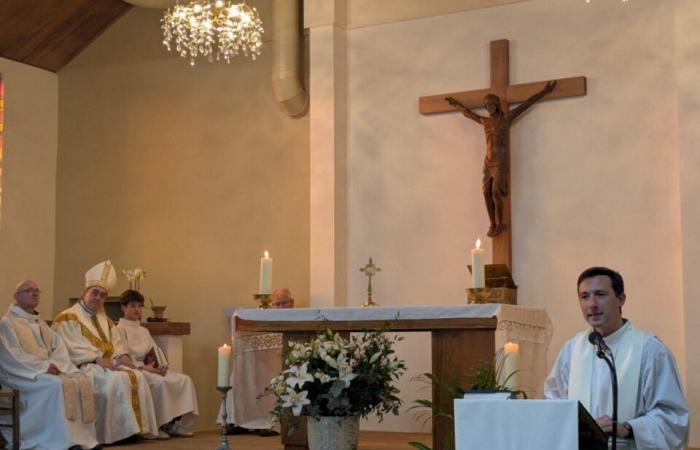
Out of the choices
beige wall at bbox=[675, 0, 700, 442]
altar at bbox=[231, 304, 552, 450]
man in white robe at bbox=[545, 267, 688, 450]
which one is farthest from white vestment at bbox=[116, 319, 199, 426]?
man in white robe at bbox=[545, 267, 688, 450]

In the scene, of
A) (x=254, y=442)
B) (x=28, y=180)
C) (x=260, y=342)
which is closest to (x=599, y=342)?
(x=260, y=342)

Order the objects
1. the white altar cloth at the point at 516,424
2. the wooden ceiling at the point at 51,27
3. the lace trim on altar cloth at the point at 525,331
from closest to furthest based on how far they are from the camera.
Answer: the white altar cloth at the point at 516,424 < the lace trim on altar cloth at the point at 525,331 < the wooden ceiling at the point at 51,27

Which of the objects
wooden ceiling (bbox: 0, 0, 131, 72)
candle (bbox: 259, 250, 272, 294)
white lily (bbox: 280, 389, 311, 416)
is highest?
wooden ceiling (bbox: 0, 0, 131, 72)

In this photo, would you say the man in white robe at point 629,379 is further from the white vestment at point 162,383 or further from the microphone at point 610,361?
the white vestment at point 162,383

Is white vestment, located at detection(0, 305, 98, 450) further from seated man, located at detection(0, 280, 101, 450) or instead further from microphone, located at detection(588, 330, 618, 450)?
microphone, located at detection(588, 330, 618, 450)

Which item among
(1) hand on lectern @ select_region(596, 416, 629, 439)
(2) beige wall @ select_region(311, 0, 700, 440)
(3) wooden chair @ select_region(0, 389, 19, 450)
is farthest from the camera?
(2) beige wall @ select_region(311, 0, 700, 440)

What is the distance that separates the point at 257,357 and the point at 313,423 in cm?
252

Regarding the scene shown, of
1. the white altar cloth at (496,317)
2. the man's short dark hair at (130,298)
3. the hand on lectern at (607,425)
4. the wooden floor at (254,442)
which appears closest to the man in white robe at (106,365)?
the wooden floor at (254,442)

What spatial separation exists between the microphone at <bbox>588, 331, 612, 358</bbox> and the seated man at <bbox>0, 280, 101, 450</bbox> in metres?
4.98

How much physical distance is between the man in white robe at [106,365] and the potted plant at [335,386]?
2757 millimetres

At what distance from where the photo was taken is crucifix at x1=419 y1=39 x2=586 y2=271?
8.80m

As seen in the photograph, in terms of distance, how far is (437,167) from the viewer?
938 cm

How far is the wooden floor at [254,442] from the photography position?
7.70 meters

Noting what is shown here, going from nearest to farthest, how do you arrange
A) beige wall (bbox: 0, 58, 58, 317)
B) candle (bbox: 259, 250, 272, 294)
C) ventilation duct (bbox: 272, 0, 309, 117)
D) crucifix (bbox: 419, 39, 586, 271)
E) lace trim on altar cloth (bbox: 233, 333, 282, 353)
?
1. candle (bbox: 259, 250, 272, 294)
2. lace trim on altar cloth (bbox: 233, 333, 282, 353)
3. crucifix (bbox: 419, 39, 586, 271)
4. ventilation duct (bbox: 272, 0, 309, 117)
5. beige wall (bbox: 0, 58, 58, 317)
